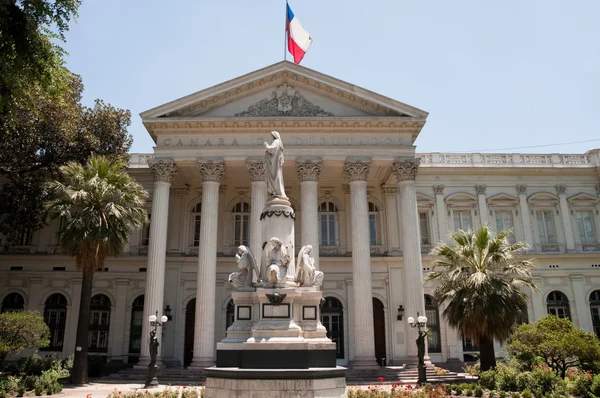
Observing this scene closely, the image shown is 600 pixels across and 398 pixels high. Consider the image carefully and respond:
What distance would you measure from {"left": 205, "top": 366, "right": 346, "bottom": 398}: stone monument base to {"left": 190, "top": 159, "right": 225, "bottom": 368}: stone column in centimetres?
1582

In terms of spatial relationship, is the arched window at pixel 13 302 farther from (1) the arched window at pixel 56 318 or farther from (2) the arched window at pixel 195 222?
(2) the arched window at pixel 195 222

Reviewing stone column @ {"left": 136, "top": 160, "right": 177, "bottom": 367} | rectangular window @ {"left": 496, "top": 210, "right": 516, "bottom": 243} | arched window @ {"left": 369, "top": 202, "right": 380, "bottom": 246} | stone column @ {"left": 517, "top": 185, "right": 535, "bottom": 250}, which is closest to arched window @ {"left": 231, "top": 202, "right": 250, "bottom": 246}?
stone column @ {"left": 136, "top": 160, "right": 177, "bottom": 367}

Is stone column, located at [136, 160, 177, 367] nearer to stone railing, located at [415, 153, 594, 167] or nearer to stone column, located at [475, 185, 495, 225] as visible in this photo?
stone railing, located at [415, 153, 594, 167]

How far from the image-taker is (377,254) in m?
32.8

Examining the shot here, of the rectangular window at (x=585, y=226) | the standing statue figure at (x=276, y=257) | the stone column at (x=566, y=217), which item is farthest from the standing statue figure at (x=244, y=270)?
the rectangular window at (x=585, y=226)

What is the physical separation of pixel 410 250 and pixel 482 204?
10.1 m

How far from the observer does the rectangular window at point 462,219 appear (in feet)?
116

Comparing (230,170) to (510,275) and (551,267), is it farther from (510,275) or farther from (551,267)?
(551,267)

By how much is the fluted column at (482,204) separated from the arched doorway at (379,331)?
8954mm

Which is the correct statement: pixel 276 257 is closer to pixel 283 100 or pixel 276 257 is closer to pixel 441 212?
pixel 283 100

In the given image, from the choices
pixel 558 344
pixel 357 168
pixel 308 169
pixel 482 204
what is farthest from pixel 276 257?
pixel 482 204

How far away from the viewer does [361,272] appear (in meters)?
27.3

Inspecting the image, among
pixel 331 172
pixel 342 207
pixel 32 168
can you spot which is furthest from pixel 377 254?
pixel 32 168

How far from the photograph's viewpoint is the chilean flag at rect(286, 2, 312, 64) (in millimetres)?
28578
